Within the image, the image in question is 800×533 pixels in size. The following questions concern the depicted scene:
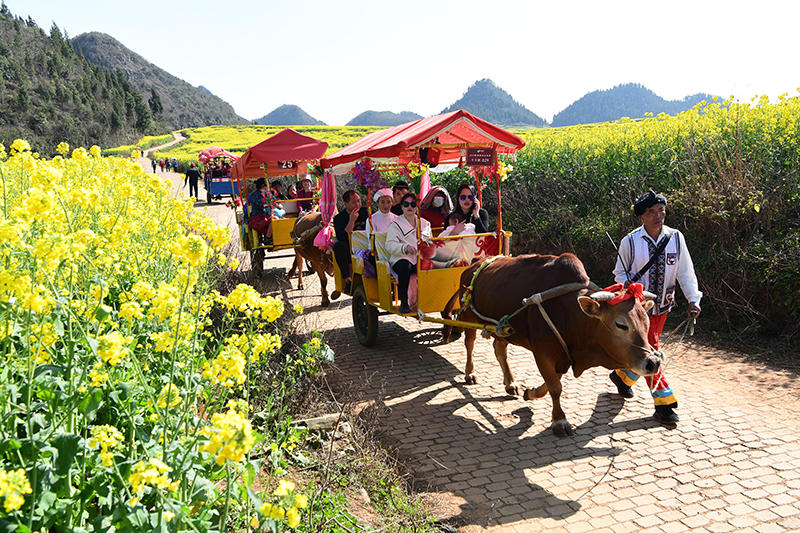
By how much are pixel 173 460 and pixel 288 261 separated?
43.2ft

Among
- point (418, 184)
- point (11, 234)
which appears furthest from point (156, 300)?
point (418, 184)

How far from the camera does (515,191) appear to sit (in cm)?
1315

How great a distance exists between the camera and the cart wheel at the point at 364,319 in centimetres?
742

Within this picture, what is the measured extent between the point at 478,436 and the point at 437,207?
3852 mm

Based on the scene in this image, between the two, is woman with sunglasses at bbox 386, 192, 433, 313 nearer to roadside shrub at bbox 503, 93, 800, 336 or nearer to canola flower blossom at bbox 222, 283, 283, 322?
canola flower blossom at bbox 222, 283, 283, 322

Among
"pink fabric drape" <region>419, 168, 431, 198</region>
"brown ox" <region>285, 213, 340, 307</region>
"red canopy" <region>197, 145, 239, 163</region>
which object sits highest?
"red canopy" <region>197, 145, 239, 163</region>

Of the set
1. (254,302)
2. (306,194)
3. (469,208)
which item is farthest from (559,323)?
(306,194)

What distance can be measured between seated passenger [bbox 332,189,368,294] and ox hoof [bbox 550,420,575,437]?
421cm

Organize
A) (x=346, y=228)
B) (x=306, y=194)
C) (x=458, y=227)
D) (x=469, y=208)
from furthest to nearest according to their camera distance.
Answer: (x=306, y=194), (x=346, y=228), (x=469, y=208), (x=458, y=227)

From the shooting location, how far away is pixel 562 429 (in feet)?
16.0

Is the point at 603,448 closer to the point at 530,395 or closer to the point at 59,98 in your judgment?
the point at 530,395

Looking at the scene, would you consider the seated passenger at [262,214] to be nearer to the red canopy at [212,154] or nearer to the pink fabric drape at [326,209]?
the pink fabric drape at [326,209]

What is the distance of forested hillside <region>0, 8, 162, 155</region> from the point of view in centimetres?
7462

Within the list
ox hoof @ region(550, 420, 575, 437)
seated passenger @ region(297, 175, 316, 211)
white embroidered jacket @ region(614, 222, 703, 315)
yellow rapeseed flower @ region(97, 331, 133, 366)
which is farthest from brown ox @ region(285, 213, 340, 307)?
yellow rapeseed flower @ region(97, 331, 133, 366)
